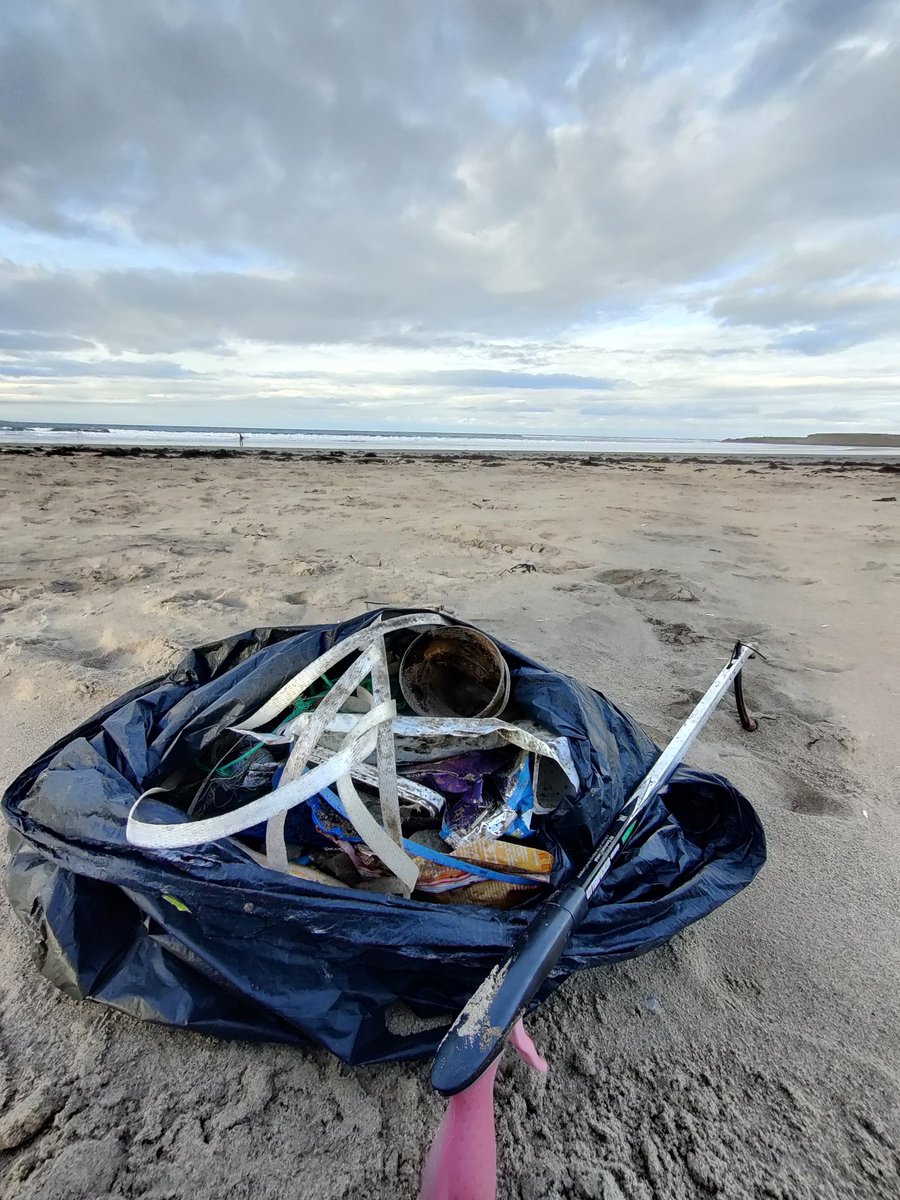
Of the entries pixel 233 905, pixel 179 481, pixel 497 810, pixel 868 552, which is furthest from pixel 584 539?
pixel 179 481

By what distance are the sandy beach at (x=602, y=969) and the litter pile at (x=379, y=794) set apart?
0.99ft

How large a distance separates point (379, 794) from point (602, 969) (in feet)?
1.91

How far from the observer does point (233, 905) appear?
1.06 metres

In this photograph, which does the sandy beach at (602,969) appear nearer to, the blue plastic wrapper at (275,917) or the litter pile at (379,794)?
the blue plastic wrapper at (275,917)

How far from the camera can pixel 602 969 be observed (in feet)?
4.13

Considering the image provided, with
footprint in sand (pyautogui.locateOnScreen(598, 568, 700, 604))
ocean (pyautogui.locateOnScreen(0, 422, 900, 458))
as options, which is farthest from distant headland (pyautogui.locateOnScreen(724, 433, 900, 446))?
footprint in sand (pyautogui.locateOnScreen(598, 568, 700, 604))

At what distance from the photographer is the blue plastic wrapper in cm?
105

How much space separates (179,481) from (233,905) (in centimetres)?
889

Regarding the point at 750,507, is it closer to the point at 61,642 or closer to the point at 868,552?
the point at 868,552

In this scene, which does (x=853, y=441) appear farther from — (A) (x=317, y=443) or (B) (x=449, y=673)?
(B) (x=449, y=673)

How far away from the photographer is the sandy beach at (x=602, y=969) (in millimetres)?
948

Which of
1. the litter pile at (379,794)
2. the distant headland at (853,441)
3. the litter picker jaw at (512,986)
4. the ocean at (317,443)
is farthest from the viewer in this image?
the distant headland at (853,441)

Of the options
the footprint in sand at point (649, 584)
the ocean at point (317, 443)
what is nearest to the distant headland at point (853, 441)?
the ocean at point (317, 443)

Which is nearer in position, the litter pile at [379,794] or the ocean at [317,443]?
the litter pile at [379,794]
